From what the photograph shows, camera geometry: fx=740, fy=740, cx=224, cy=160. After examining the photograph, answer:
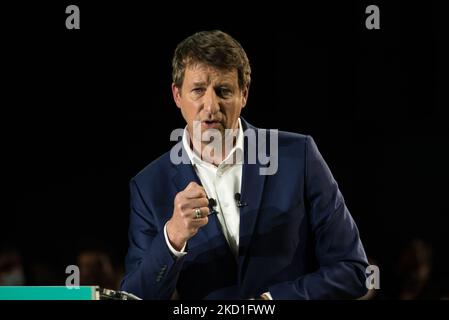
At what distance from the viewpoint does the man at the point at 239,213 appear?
2783 mm

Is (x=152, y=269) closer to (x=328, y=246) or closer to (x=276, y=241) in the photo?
(x=276, y=241)

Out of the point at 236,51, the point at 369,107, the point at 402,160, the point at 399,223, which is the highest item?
the point at 236,51

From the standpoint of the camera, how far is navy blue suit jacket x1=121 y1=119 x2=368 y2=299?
279 centimetres

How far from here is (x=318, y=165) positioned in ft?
9.46

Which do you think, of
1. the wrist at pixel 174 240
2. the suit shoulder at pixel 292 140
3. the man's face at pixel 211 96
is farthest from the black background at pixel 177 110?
the wrist at pixel 174 240

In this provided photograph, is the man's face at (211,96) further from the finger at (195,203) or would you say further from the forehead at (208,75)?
the finger at (195,203)

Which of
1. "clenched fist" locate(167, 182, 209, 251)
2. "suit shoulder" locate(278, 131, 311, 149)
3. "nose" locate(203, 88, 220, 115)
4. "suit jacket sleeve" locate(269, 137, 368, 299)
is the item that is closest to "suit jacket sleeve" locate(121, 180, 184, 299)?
"clenched fist" locate(167, 182, 209, 251)

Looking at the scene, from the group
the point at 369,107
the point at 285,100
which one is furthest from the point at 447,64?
the point at 285,100

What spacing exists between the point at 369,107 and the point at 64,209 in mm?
1722

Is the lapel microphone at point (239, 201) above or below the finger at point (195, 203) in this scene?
below

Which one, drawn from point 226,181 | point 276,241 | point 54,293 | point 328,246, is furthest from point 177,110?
point 54,293
